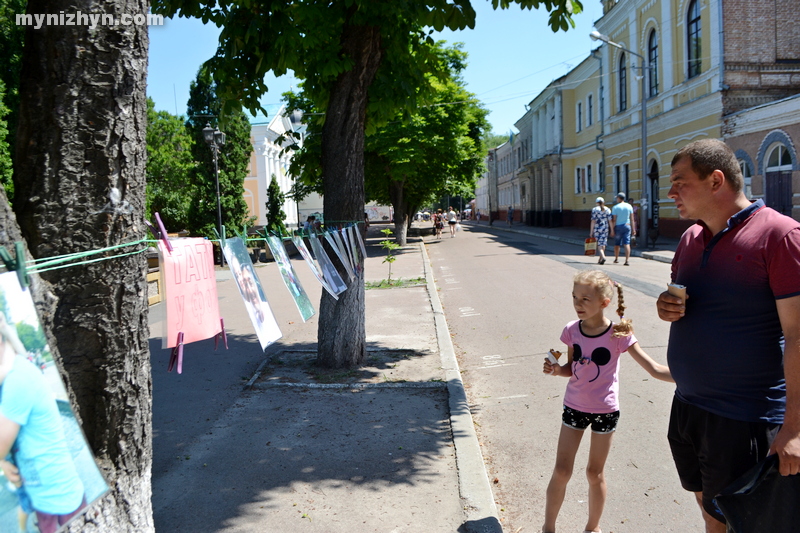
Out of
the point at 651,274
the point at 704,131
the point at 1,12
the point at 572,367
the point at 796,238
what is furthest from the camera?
the point at 704,131

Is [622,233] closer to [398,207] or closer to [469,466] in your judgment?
[469,466]

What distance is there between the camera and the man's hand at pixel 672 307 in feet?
8.45

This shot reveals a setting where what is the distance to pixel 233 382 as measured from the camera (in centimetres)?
677

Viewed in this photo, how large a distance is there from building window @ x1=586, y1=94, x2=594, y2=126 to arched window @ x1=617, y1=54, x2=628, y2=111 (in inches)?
228

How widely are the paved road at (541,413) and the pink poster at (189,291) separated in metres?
2.12

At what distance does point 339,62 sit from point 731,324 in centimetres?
487

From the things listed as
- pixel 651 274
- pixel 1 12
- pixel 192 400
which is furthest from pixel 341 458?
pixel 1 12

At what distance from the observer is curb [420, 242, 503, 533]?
360 cm

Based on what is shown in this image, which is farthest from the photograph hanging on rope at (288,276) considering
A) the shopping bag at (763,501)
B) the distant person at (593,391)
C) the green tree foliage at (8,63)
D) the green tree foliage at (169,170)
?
the green tree foliage at (169,170)

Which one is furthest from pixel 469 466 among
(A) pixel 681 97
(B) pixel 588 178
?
(B) pixel 588 178

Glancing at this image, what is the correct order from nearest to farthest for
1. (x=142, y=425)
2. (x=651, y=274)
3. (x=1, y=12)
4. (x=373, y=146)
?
(x=142, y=425) < (x=651, y=274) < (x=1, y=12) < (x=373, y=146)

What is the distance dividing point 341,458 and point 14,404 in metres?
3.20

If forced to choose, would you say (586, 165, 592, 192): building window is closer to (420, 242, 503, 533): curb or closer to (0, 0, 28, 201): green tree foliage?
(0, 0, 28, 201): green tree foliage

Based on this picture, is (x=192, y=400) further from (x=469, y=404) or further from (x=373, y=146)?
(x=373, y=146)
